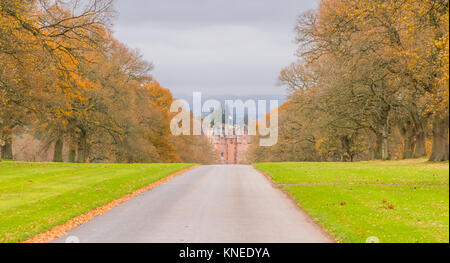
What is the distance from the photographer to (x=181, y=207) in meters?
13.8

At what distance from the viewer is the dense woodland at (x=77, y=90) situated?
17.4 m

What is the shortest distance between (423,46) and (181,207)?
51.0 ft

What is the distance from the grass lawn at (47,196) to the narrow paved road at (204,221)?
42.5 inches

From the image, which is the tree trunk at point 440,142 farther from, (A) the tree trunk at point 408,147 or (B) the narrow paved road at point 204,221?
(B) the narrow paved road at point 204,221

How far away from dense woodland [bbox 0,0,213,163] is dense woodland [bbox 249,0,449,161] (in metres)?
12.0

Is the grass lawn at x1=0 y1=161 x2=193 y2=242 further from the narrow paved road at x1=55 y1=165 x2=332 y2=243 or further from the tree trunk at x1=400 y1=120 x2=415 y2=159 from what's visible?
the tree trunk at x1=400 y1=120 x2=415 y2=159

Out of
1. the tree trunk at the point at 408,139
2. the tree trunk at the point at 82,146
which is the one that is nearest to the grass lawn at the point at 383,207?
the tree trunk at the point at 408,139

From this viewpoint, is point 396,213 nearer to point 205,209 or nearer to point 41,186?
point 205,209

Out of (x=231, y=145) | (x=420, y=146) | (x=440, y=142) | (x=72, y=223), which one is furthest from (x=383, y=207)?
(x=231, y=145)

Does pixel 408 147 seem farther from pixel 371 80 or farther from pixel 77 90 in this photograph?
pixel 77 90

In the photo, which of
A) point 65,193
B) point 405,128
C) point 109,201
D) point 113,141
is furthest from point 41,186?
point 405,128

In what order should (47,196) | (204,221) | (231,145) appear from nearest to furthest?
(204,221) < (47,196) < (231,145)

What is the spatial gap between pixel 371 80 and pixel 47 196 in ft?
81.7

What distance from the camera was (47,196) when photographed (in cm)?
1595
